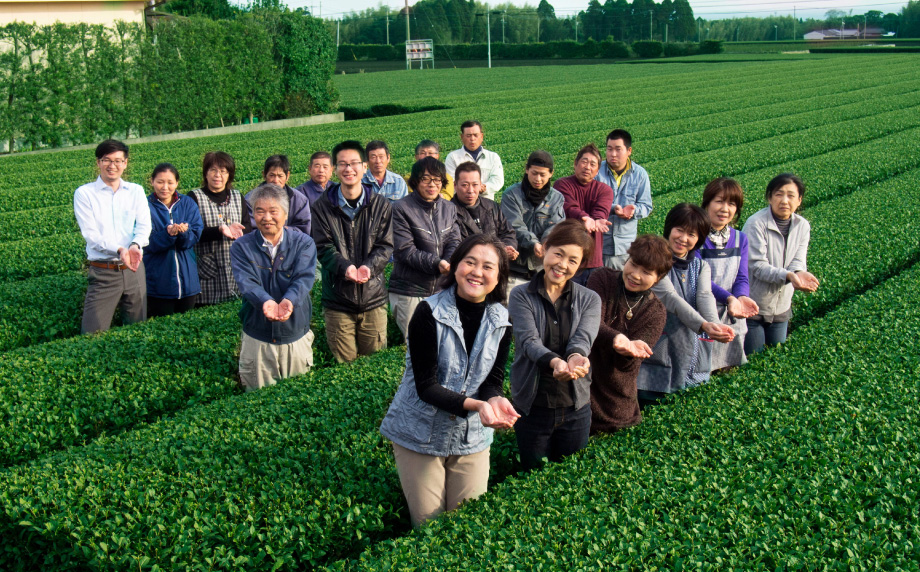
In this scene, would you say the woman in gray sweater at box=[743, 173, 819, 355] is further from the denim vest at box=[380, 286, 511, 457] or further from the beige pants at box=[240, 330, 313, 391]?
the beige pants at box=[240, 330, 313, 391]

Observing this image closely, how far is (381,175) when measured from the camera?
30.6 ft

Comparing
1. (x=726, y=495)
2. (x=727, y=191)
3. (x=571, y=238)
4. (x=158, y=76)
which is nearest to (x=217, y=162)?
(x=571, y=238)

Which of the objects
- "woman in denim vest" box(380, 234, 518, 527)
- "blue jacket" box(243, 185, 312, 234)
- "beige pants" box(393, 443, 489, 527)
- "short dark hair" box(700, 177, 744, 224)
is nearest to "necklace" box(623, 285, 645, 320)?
"woman in denim vest" box(380, 234, 518, 527)

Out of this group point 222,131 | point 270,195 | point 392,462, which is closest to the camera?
point 392,462

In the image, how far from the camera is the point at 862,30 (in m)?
131

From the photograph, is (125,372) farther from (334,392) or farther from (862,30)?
(862,30)

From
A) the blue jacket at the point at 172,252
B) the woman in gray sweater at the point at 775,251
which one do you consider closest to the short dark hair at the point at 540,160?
Result: the woman in gray sweater at the point at 775,251

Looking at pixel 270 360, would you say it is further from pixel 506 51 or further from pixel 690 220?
pixel 506 51

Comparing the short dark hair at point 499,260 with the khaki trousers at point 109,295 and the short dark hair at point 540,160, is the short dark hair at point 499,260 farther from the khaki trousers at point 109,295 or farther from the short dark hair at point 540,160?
the khaki trousers at point 109,295

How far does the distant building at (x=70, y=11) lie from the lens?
1040 inches

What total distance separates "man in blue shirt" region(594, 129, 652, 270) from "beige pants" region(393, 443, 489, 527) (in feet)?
15.7

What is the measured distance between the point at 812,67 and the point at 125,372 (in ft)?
179

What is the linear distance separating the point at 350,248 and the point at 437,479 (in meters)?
3.19

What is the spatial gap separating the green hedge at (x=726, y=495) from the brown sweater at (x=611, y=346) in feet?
0.77
